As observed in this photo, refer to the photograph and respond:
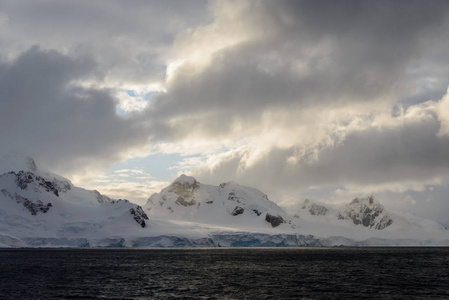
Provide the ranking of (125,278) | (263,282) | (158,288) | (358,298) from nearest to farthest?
(358,298), (158,288), (263,282), (125,278)

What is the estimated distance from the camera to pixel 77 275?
264 ft

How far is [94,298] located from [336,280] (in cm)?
3997

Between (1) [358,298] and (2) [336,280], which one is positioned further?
(2) [336,280]

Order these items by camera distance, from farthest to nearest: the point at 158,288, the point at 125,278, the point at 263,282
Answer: the point at 125,278 < the point at 263,282 < the point at 158,288

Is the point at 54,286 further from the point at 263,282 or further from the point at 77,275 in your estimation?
the point at 263,282

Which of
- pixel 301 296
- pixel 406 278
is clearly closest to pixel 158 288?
pixel 301 296

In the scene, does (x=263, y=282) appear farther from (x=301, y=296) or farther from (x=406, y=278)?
(x=406, y=278)

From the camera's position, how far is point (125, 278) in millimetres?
75750

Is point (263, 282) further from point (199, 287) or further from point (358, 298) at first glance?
point (358, 298)

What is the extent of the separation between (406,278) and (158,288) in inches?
1715

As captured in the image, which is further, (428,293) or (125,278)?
(125,278)

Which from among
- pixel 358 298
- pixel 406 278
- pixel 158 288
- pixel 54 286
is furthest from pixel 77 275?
pixel 406 278

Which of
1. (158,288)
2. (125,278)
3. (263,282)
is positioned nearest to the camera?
(158,288)

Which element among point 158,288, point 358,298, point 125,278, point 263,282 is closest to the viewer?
point 358,298
